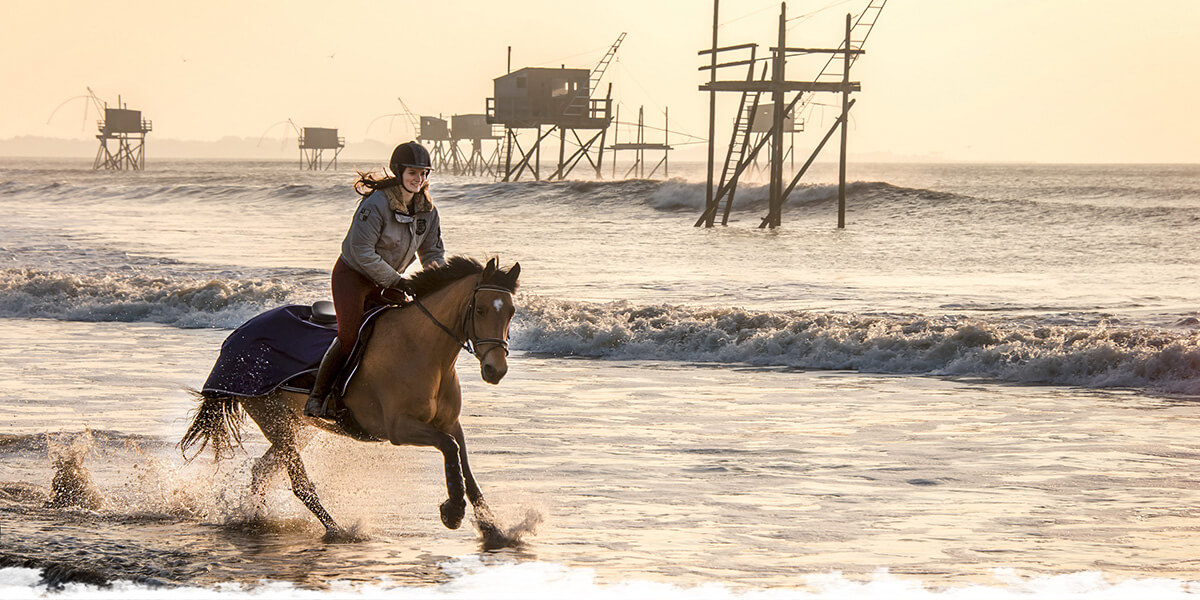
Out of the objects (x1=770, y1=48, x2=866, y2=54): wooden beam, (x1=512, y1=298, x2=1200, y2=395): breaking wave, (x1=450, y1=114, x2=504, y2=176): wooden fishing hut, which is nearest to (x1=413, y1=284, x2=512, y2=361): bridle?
(x1=512, y1=298, x2=1200, y2=395): breaking wave

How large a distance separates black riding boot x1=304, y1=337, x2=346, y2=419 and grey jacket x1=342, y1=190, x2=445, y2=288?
0.47 metres

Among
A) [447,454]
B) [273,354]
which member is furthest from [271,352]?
[447,454]

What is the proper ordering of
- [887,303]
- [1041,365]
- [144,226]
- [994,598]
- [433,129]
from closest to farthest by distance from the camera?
[994,598] → [1041,365] → [887,303] → [144,226] → [433,129]

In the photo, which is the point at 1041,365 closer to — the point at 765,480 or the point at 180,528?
the point at 765,480

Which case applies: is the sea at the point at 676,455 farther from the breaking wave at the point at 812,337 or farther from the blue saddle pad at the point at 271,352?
the blue saddle pad at the point at 271,352

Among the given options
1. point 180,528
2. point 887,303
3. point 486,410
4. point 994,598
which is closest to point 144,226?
point 887,303

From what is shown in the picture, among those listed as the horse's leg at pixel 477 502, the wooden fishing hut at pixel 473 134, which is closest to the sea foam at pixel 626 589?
the horse's leg at pixel 477 502

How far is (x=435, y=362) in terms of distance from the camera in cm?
687

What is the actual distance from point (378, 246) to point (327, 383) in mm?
801

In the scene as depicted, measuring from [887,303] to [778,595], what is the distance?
667 inches

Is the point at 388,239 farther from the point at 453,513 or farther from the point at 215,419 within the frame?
the point at 215,419

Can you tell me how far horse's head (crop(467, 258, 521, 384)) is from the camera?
6.42 m

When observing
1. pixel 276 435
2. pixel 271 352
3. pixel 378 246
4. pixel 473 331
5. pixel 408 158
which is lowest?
pixel 276 435

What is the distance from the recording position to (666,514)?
25.0 feet
